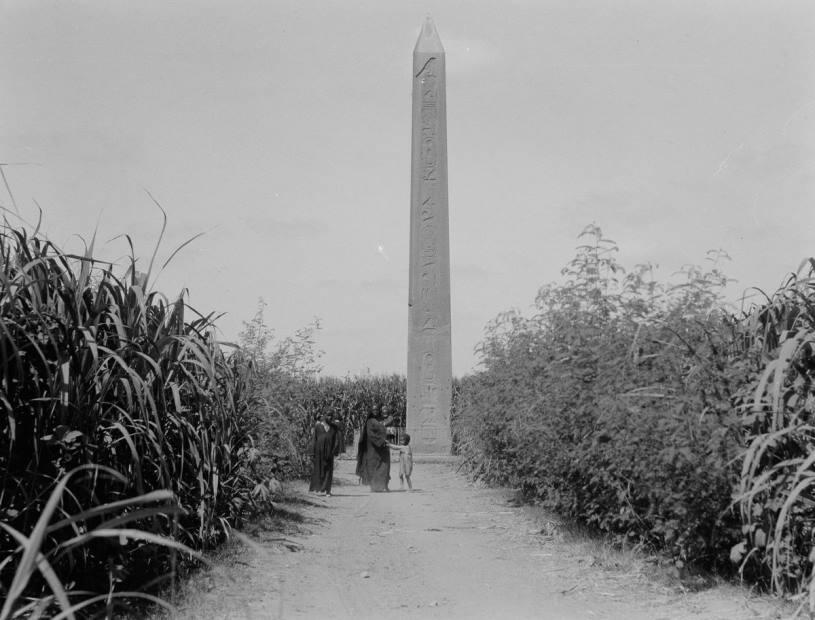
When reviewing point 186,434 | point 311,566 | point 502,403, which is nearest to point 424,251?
point 502,403

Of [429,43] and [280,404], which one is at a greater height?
[429,43]

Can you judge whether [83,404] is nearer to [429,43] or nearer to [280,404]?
[280,404]

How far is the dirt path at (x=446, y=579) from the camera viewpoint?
5500 millimetres

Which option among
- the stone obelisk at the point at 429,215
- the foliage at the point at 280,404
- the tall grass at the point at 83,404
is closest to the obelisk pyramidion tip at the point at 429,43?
the stone obelisk at the point at 429,215

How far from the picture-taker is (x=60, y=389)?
4238 millimetres

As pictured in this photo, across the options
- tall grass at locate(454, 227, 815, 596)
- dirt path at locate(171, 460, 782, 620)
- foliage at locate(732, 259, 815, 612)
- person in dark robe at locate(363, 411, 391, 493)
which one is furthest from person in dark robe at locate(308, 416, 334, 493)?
foliage at locate(732, 259, 815, 612)

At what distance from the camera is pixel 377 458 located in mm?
14258

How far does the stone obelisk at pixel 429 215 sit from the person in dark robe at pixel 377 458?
4635 millimetres

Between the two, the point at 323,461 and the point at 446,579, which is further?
the point at 323,461

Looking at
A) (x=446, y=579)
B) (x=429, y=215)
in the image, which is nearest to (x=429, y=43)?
(x=429, y=215)

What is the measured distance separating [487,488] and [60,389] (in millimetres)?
10658

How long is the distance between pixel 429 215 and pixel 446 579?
39.8 feet

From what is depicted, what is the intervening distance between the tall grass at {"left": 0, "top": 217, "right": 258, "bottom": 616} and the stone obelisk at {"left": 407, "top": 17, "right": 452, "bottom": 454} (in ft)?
41.5

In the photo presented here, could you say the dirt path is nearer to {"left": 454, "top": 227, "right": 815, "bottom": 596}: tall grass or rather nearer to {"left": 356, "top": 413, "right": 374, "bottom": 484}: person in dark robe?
{"left": 454, "top": 227, "right": 815, "bottom": 596}: tall grass
